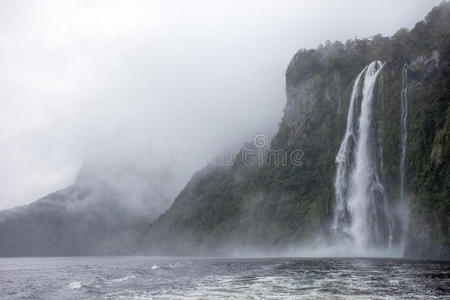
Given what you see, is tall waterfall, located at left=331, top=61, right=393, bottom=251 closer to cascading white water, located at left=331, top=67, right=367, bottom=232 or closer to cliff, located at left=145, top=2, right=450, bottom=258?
cascading white water, located at left=331, top=67, right=367, bottom=232

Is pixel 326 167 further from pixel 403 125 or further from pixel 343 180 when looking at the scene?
pixel 403 125

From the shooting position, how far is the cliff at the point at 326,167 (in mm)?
51625

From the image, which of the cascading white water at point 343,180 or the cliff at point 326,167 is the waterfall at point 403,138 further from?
the cascading white water at point 343,180

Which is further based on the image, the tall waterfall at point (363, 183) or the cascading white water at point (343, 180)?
the cascading white water at point (343, 180)

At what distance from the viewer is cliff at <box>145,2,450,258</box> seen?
51.6 m

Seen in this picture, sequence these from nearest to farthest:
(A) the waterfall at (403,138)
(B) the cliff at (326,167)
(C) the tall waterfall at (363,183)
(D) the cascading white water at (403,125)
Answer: (B) the cliff at (326,167), (A) the waterfall at (403,138), (D) the cascading white water at (403,125), (C) the tall waterfall at (363,183)

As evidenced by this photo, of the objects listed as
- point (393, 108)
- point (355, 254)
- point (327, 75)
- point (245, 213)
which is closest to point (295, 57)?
point (327, 75)

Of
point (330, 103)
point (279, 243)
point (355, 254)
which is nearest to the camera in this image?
point (355, 254)

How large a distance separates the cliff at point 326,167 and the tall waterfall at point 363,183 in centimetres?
165

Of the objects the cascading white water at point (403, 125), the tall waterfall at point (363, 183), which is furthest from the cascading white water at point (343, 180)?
the cascading white water at point (403, 125)

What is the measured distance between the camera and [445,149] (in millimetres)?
48688

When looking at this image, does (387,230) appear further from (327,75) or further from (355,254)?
(327,75)

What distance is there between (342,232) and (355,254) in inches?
326

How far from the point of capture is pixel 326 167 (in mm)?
97562
